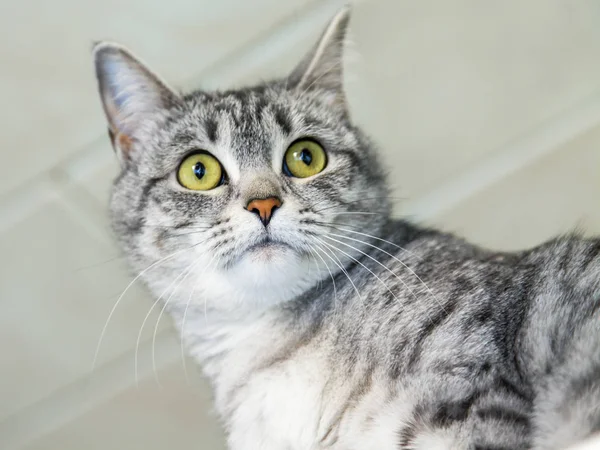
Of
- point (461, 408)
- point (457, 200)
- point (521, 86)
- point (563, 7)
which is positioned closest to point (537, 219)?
point (457, 200)

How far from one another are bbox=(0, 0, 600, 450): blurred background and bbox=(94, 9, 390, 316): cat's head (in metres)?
0.20

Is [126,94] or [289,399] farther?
[126,94]

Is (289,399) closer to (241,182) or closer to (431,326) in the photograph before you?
(431,326)

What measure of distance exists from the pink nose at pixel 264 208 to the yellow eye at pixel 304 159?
158 millimetres

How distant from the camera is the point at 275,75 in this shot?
5.16ft

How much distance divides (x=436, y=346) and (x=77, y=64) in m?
1.06

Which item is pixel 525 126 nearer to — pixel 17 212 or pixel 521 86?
pixel 521 86

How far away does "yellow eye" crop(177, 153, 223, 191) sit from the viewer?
1171mm

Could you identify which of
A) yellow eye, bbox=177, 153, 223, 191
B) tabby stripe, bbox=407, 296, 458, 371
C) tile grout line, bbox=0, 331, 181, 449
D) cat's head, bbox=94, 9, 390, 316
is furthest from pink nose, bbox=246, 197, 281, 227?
tile grout line, bbox=0, 331, 181, 449

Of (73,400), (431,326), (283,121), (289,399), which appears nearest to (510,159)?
(283,121)

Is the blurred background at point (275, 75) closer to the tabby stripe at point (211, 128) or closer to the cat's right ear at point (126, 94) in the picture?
the cat's right ear at point (126, 94)

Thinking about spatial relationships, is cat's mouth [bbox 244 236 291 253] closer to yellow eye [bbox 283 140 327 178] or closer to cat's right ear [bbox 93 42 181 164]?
yellow eye [bbox 283 140 327 178]

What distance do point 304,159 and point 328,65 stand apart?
0.27 metres

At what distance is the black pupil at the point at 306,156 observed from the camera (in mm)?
1215
